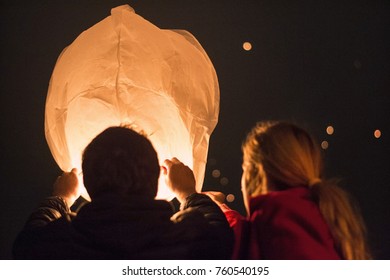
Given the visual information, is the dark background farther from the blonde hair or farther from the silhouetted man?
the silhouetted man

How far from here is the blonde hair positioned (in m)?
1.34

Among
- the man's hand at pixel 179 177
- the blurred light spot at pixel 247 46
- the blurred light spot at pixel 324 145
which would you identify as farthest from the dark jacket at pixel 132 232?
the blurred light spot at pixel 247 46

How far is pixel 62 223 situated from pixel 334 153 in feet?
3.06

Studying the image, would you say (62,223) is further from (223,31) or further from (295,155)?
(223,31)

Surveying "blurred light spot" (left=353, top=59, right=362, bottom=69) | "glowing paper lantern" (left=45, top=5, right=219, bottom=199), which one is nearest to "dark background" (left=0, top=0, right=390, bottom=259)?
"blurred light spot" (left=353, top=59, right=362, bottom=69)

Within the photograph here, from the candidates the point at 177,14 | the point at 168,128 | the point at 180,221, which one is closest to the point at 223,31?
the point at 177,14

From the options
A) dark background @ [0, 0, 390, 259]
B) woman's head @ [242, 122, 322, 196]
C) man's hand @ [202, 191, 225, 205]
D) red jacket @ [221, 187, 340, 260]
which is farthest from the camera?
dark background @ [0, 0, 390, 259]

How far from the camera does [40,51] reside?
1.77 metres

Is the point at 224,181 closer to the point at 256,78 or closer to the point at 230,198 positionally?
the point at 230,198

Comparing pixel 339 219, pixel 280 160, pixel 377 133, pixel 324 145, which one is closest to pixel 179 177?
pixel 280 160

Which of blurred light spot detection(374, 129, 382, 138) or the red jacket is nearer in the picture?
the red jacket

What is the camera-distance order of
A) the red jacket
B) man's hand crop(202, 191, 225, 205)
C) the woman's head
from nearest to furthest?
1. the red jacket
2. the woman's head
3. man's hand crop(202, 191, 225, 205)

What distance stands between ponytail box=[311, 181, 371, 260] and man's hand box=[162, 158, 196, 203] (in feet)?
1.13

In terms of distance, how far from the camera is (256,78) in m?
1.78
